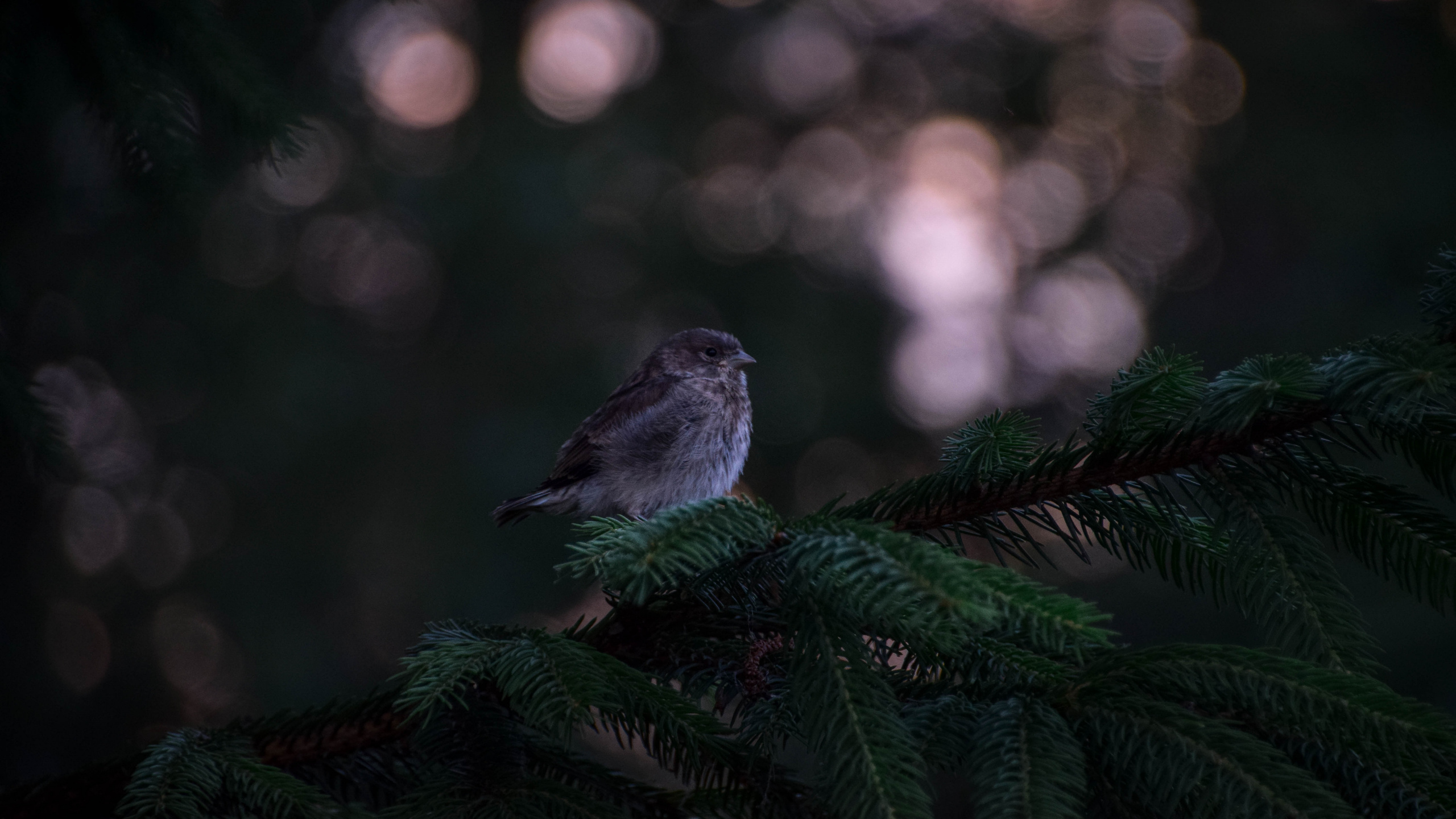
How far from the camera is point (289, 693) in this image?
272 inches

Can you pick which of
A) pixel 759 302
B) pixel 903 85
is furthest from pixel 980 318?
pixel 903 85

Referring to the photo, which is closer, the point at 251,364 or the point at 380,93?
the point at 251,364

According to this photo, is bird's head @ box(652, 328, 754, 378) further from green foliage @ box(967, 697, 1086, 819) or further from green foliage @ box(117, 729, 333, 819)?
green foliage @ box(967, 697, 1086, 819)


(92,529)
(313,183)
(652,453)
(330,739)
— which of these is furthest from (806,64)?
(330,739)

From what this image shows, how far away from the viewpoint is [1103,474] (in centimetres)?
154

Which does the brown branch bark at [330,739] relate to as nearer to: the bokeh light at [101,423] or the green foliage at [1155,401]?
the green foliage at [1155,401]

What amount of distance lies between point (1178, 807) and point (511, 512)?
10.3 ft

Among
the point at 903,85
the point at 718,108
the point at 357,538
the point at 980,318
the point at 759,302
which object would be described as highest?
the point at 903,85

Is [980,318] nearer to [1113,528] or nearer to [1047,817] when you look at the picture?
[1113,528]

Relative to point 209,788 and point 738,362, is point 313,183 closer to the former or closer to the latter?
point 738,362

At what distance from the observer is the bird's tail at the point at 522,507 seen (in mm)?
3967

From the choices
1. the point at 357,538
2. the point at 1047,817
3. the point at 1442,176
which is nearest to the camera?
the point at 1047,817

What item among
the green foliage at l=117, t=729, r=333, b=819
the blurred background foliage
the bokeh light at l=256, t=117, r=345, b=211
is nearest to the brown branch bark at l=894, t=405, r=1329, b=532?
the green foliage at l=117, t=729, r=333, b=819

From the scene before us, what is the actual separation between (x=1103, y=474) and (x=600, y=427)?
111 inches
